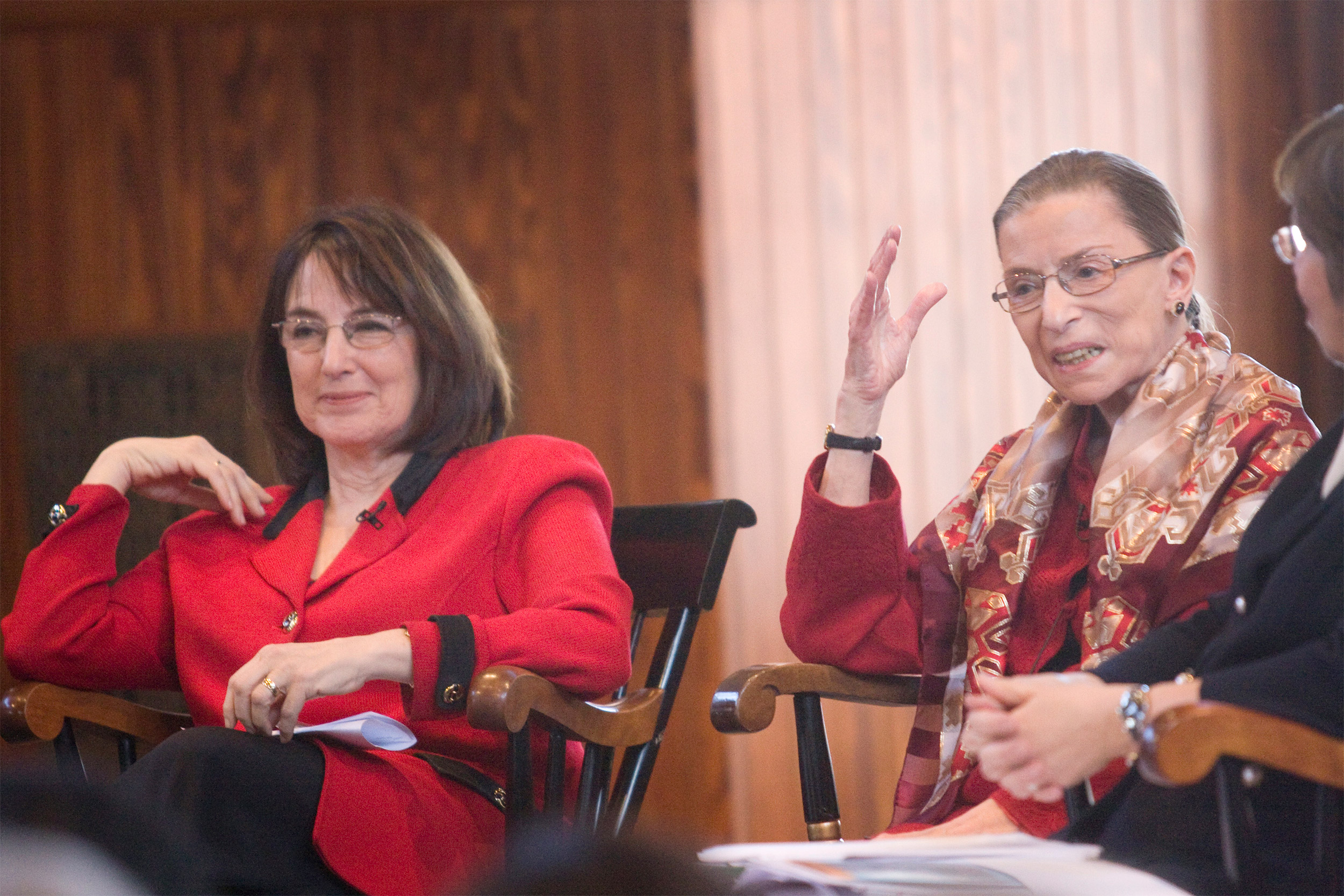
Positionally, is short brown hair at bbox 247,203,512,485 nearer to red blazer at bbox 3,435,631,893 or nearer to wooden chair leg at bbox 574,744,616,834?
red blazer at bbox 3,435,631,893

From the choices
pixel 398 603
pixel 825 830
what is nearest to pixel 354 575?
pixel 398 603

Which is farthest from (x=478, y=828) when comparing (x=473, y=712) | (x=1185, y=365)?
(x=1185, y=365)

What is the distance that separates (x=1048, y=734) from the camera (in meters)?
1.15

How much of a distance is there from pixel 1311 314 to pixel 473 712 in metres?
0.95

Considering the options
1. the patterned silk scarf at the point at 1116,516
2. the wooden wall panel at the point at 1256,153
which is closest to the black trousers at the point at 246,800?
the patterned silk scarf at the point at 1116,516

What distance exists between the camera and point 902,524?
176 centimetres

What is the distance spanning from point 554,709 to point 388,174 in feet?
8.26

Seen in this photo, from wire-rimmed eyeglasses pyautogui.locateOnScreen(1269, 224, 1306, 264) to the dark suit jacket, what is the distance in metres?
0.18

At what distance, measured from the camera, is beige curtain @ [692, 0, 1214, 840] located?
3279 millimetres

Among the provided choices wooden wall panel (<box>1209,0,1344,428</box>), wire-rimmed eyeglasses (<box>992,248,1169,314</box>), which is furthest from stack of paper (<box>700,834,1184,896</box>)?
wooden wall panel (<box>1209,0,1344,428</box>)

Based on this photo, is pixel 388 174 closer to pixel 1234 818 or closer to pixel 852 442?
pixel 852 442

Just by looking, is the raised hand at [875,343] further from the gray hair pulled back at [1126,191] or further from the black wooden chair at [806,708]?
the black wooden chair at [806,708]

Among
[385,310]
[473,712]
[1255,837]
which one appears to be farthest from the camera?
[385,310]

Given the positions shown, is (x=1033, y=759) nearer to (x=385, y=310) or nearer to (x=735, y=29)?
(x=385, y=310)
